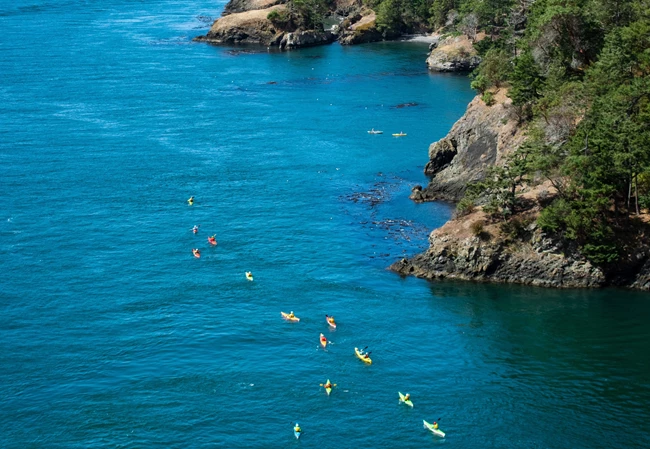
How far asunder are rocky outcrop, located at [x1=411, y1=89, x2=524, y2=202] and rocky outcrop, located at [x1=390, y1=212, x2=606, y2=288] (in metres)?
21.9

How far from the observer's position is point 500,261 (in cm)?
10556

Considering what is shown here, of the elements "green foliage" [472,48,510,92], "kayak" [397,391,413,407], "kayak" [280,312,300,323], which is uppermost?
"green foliage" [472,48,510,92]

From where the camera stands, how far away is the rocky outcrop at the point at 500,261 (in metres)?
104

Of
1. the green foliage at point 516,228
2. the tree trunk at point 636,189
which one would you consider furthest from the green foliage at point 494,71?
the green foliage at point 516,228

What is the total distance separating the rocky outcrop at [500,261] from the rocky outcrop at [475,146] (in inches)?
862

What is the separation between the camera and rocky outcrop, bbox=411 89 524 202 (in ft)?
419

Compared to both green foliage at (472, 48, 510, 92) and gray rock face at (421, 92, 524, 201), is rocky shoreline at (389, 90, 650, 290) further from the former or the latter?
green foliage at (472, 48, 510, 92)

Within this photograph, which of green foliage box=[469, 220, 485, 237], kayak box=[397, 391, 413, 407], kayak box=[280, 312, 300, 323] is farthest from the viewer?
green foliage box=[469, 220, 485, 237]

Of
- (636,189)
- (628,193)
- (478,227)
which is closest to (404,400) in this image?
(478,227)

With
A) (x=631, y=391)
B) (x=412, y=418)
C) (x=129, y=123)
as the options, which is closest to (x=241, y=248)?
(x=412, y=418)

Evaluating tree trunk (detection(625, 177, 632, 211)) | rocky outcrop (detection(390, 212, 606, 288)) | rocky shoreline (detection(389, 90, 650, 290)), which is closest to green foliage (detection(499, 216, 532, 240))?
rocky shoreline (detection(389, 90, 650, 290))

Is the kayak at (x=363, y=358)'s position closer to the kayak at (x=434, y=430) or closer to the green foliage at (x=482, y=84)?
the kayak at (x=434, y=430)

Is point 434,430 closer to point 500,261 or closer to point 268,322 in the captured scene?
point 268,322

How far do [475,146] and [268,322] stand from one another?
51.6 m
